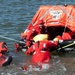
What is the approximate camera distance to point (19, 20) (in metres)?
22.1

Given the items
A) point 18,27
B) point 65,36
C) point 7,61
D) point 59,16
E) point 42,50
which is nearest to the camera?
point 7,61

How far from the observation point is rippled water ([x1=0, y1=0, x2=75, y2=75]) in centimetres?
1321

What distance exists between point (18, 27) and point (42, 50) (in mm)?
6215

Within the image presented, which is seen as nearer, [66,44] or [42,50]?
[42,50]

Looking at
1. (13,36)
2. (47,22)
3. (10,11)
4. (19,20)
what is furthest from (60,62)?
(10,11)

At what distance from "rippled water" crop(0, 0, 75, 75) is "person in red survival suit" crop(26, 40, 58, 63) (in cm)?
32

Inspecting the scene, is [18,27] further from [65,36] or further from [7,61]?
[7,61]

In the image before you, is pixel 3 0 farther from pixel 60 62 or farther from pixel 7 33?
pixel 60 62

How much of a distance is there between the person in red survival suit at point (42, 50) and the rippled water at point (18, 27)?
323mm

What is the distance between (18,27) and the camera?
1994cm

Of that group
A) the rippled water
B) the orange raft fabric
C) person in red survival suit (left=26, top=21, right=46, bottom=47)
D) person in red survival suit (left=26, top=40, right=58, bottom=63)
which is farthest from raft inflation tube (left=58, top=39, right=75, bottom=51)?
person in red survival suit (left=26, top=21, right=46, bottom=47)

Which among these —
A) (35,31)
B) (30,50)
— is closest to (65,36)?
(35,31)

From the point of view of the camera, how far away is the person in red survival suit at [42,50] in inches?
541

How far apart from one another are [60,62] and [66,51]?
87 cm
